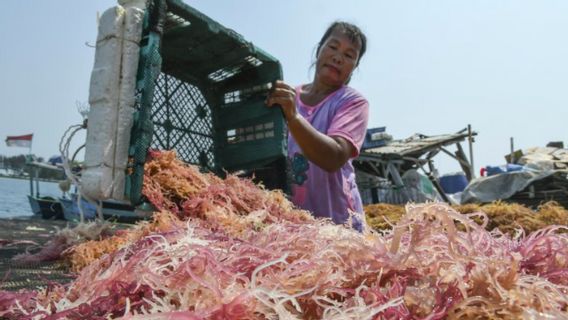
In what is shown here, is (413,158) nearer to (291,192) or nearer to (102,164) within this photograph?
(291,192)

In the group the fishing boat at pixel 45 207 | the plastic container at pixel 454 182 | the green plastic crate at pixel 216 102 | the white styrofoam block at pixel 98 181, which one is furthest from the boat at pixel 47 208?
the white styrofoam block at pixel 98 181

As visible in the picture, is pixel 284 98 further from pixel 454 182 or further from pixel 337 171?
pixel 454 182

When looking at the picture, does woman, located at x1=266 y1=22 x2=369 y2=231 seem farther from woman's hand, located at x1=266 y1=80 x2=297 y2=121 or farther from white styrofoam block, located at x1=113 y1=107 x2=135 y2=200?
white styrofoam block, located at x1=113 y1=107 x2=135 y2=200

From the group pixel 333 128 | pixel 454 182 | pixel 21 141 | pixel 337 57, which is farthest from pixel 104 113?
pixel 21 141

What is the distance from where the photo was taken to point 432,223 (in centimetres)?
72

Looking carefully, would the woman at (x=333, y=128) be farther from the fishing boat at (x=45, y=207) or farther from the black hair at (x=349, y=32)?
the fishing boat at (x=45, y=207)

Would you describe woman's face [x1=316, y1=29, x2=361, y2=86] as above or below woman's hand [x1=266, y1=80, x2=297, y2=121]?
above

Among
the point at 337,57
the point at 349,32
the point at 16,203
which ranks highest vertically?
the point at 349,32

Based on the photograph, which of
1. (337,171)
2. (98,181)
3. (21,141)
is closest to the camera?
(98,181)

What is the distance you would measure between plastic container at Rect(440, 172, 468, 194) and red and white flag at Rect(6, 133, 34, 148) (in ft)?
49.2

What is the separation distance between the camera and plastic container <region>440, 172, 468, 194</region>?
1517cm

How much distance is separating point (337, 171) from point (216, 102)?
1.33 m

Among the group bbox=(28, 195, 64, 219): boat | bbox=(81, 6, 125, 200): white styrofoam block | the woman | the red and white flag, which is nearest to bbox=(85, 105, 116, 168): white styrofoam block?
bbox=(81, 6, 125, 200): white styrofoam block

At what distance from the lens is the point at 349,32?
2.23m
